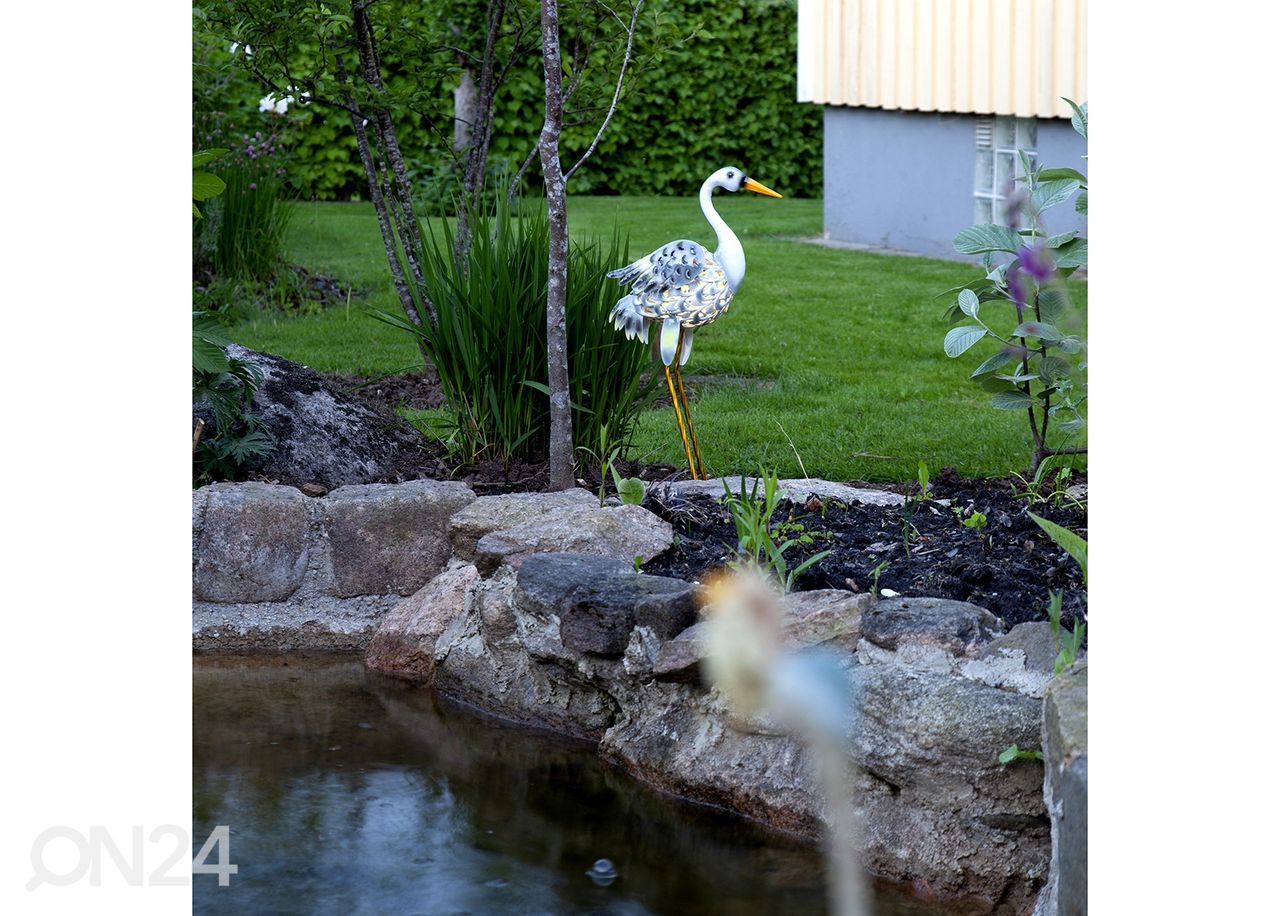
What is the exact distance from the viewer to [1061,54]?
772cm

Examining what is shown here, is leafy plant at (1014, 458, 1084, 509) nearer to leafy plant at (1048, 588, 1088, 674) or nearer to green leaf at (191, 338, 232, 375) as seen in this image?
leafy plant at (1048, 588, 1088, 674)

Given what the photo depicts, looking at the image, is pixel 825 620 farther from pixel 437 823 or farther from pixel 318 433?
pixel 318 433

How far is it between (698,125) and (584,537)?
32.1ft

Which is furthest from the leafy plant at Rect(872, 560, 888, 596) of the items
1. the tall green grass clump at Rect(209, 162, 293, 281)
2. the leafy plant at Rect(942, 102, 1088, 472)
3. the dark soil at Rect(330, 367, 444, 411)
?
the tall green grass clump at Rect(209, 162, 293, 281)

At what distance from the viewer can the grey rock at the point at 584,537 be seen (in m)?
3.04

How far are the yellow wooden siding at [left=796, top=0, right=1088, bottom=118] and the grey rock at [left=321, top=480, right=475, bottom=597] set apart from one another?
4.92 metres

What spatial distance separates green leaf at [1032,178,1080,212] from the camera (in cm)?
297

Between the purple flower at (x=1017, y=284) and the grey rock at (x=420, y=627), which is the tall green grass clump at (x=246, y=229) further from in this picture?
the purple flower at (x=1017, y=284)

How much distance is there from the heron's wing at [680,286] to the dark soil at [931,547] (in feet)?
1.41

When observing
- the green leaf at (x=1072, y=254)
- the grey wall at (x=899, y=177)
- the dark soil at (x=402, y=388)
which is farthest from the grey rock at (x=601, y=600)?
the grey wall at (x=899, y=177)

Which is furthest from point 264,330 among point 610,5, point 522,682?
point 522,682
